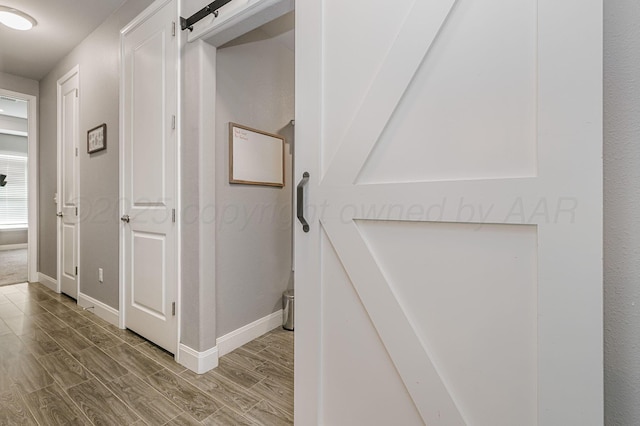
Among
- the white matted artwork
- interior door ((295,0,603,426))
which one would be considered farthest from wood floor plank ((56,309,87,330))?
interior door ((295,0,603,426))

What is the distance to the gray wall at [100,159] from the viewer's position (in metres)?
2.54

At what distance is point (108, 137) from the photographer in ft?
8.63

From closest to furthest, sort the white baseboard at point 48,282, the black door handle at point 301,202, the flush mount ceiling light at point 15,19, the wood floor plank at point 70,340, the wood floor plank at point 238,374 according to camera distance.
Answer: the black door handle at point 301,202, the wood floor plank at point 238,374, the wood floor plank at point 70,340, the flush mount ceiling light at point 15,19, the white baseboard at point 48,282

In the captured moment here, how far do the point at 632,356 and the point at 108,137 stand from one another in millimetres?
3462

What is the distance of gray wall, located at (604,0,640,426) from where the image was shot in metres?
0.76

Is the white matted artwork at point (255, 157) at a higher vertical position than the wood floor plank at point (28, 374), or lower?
higher

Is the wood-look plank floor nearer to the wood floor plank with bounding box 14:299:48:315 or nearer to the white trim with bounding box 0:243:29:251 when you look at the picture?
the wood floor plank with bounding box 14:299:48:315

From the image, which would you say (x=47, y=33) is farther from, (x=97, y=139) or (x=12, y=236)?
(x=12, y=236)

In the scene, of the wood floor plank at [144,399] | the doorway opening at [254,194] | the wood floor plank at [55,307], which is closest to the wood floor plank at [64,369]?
the wood floor plank at [144,399]

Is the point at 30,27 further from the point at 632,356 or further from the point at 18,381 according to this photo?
the point at 632,356

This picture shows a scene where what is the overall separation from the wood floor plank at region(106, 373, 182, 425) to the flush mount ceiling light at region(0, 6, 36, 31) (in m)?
3.19

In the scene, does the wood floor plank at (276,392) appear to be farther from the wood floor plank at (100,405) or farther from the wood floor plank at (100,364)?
the wood floor plank at (100,364)

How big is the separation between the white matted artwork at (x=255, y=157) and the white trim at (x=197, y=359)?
1.16 meters

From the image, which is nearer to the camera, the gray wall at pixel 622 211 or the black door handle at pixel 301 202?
the gray wall at pixel 622 211
